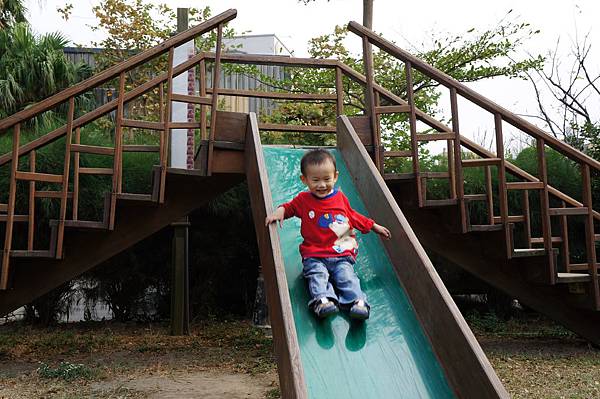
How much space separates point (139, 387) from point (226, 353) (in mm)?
1615

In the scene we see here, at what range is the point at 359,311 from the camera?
3.21 metres

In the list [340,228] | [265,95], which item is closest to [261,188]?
[340,228]

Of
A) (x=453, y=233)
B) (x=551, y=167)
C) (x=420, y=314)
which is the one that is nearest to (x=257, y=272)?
(x=453, y=233)

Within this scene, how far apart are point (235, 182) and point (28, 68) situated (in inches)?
279

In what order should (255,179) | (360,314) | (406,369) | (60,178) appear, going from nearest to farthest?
(406,369) < (360,314) < (255,179) < (60,178)

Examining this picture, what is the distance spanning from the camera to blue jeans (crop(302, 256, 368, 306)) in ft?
10.8

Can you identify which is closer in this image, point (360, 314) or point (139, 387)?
point (360, 314)

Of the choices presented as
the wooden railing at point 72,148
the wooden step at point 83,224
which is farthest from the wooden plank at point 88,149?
the wooden step at point 83,224

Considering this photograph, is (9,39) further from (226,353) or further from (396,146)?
(226,353)

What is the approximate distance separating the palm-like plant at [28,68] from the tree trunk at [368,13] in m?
5.43

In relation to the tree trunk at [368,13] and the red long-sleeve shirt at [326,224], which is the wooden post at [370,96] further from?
the tree trunk at [368,13]

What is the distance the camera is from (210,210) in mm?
8117

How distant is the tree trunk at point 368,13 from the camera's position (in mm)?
10445

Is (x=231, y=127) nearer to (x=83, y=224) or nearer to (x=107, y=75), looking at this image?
(x=107, y=75)
